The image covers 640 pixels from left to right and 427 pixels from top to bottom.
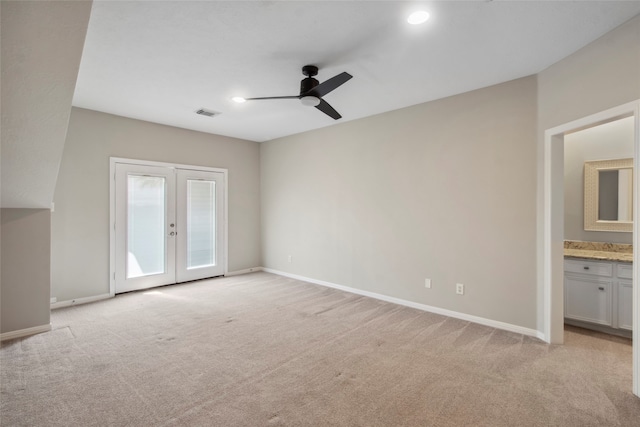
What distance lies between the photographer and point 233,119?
16.0 feet

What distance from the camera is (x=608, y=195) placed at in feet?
12.2

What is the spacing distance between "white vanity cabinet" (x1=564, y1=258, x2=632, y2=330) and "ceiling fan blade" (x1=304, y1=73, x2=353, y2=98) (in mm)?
3277

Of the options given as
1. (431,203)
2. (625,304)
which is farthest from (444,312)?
(625,304)

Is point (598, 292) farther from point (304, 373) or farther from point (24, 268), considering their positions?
point (24, 268)

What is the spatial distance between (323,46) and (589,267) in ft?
12.1

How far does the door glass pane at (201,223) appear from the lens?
5.55 metres

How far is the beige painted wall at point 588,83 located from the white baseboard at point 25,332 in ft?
17.7

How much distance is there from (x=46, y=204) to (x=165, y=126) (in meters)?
2.35

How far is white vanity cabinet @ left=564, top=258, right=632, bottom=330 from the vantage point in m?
3.15

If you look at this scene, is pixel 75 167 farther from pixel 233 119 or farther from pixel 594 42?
pixel 594 42

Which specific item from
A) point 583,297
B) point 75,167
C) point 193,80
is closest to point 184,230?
point 75,167

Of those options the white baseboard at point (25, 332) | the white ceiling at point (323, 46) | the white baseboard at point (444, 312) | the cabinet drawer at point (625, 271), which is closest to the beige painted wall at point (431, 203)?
the white baseboard at point (444, 312)

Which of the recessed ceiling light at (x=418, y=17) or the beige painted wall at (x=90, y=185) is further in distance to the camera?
the beige painted wall at (x=90, y=185)

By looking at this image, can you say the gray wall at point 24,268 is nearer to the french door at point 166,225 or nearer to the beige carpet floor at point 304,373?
the beige carpet floor at point 304,373
